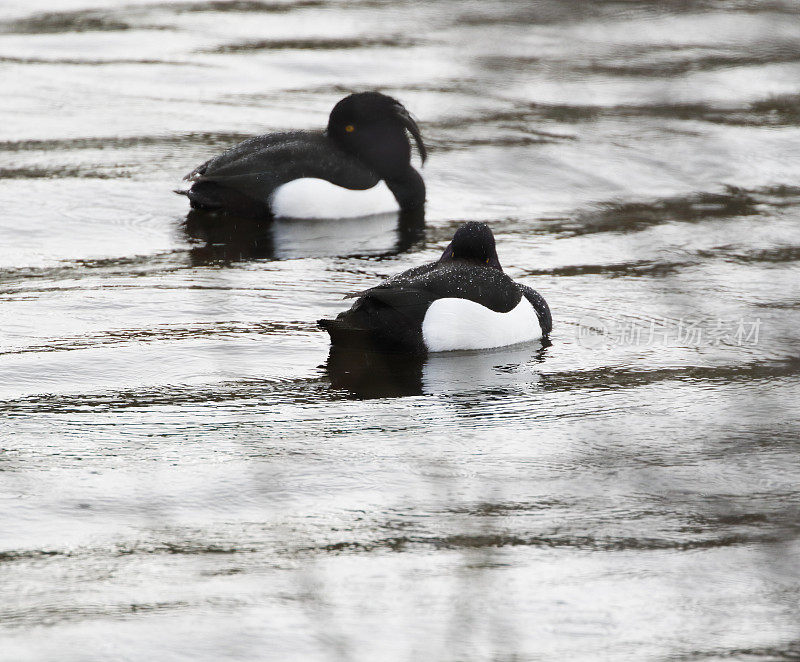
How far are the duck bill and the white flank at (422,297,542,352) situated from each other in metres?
2.92

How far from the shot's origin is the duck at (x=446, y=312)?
7.44 metres

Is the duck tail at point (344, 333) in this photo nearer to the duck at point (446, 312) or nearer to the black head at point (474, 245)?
the duck at point (446, 312)

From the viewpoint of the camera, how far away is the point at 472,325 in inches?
296

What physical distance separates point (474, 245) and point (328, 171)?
2768 mm

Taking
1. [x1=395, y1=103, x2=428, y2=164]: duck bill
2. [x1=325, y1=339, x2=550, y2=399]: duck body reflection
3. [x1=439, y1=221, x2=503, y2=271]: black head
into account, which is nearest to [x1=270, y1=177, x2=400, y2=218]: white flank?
[x1=395, y1=103, x2=428, y2=164]: duck bill

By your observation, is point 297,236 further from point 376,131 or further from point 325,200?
point 376,131

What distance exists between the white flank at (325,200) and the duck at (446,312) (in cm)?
264

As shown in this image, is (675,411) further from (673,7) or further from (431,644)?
(673,7)

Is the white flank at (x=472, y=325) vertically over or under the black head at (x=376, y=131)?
under

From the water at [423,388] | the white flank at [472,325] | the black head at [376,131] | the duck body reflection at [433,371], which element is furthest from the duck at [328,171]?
the white flank at [472,325]
